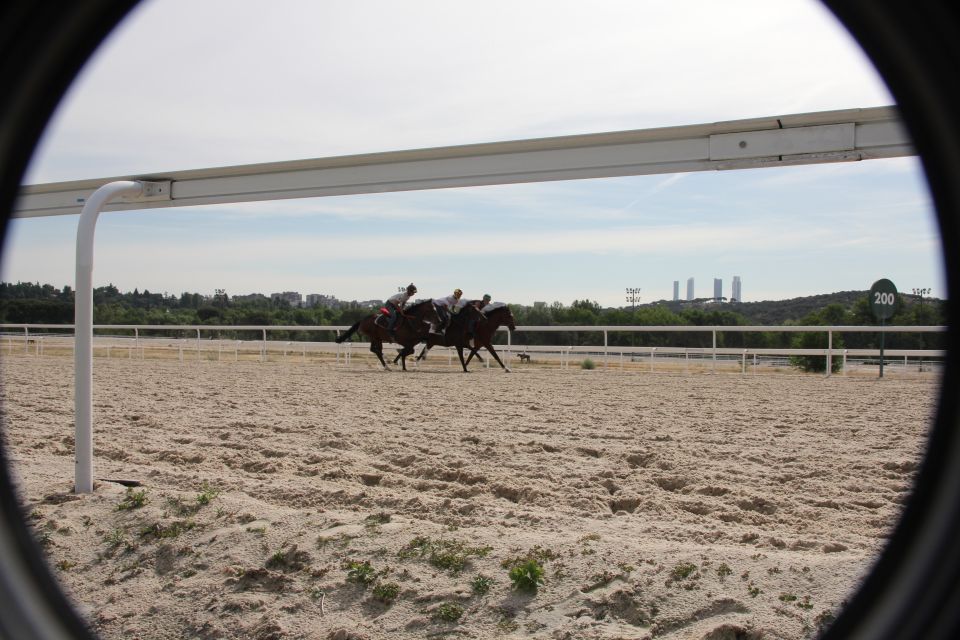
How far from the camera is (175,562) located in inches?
149

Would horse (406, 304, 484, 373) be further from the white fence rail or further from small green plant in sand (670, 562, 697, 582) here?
small green plant in sand (670, 562, 697, 582)

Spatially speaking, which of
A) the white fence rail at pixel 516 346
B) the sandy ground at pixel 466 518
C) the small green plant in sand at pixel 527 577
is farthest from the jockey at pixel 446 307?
the small green plant in sand at pixel 527 577

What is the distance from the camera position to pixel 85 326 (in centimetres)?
437

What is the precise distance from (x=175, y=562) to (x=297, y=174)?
12.2 feet

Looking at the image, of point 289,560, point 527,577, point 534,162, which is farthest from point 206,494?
point 534,162

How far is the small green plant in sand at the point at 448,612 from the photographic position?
10.1ft

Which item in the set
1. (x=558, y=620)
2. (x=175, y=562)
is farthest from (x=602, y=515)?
(x=175, y=562)

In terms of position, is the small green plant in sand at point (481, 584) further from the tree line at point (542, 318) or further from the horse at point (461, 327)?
the tree line at point (542, 318)

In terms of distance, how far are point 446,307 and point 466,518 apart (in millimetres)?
10392

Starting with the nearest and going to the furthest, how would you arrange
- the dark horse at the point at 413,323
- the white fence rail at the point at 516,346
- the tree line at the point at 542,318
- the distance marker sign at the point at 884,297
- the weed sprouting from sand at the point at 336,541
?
the weed sprouting from sand at the point at 336,541, the white fence rail at the point at 516,346, the distance marker sign at the point at 884,297, the dark horse at the point at 413,323, the tree line at the point at 542,318

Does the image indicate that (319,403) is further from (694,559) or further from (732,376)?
(732,376)

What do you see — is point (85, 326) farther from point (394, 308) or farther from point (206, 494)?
→ point (394, 308)

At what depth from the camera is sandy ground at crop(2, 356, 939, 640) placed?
10.1 feet

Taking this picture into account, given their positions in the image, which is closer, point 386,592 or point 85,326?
point 386,592
